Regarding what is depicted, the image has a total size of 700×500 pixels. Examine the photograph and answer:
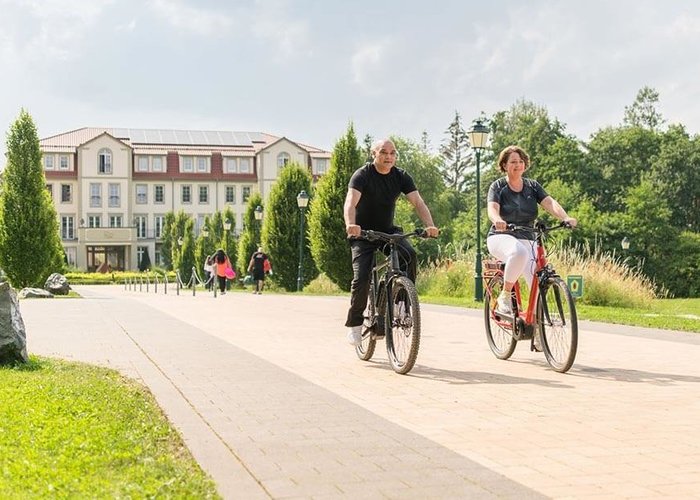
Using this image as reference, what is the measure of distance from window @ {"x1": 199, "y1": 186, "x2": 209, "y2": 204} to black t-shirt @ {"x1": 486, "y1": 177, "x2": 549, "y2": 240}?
80982 mm

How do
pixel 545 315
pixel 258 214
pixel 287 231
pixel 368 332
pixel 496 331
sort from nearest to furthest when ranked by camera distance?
pixel 545 315 < pixel 368 332 < pixel 496 331 < pixel 287 231 < pixel 258 214

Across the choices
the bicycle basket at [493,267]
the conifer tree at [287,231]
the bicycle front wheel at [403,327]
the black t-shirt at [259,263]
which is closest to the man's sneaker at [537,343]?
the bicycle basket at [493,267]

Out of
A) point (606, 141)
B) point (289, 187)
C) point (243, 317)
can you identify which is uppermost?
point (606, 141)

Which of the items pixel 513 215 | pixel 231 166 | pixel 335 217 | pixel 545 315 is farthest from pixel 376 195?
pixel 231 166

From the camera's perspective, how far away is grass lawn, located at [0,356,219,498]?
3.58 meters

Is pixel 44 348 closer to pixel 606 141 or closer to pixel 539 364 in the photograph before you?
pixel 539 364

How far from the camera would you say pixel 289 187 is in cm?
3644

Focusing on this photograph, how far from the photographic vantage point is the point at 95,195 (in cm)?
8344

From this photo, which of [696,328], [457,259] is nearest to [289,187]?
[457,259]

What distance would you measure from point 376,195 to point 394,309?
3.43ft

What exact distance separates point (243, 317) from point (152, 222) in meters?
73.2

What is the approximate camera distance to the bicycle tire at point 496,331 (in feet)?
27.1

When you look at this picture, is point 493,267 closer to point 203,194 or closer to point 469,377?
point 469,377

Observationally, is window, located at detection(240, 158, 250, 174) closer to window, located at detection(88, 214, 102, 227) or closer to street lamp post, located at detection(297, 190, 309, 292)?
window, located at detection(88, 214, 102, 227)
